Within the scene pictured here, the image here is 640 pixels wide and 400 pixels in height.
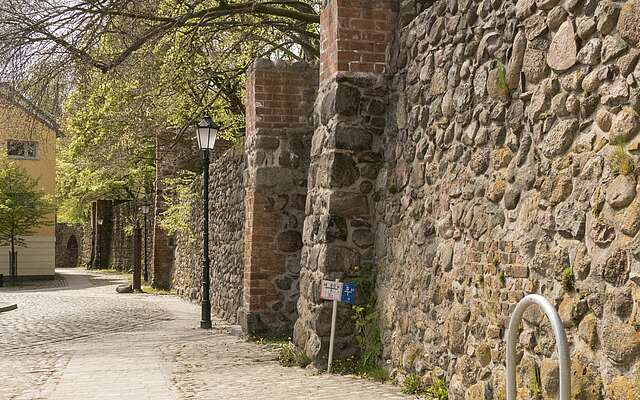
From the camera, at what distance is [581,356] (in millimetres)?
3896

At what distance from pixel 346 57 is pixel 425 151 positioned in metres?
1.56

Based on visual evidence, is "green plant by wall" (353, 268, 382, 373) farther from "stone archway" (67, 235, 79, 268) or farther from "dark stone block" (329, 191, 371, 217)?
"stone archway" (67, 235, 79, 268)

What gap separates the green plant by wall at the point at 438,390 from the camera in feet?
18.8

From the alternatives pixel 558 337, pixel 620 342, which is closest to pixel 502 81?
pixel 620 342

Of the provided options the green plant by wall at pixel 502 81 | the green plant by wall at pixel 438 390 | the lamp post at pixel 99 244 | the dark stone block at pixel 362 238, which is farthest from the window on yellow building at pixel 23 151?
the green plant by wall at pixel 502 81

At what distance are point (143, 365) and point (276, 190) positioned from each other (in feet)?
10.4

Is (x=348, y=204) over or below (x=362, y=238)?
over

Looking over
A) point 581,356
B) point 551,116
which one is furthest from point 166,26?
point 581,356

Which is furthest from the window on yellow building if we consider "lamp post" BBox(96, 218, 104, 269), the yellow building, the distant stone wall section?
the distant stone wall section

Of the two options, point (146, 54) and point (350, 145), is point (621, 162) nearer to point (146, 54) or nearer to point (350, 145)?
Answer: point (350, 145)

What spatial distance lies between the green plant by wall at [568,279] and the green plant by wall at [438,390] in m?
1.90

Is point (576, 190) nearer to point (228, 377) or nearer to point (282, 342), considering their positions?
point (228, 377)

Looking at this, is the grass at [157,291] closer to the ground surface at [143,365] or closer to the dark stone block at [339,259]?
the ground surface at [143,365]

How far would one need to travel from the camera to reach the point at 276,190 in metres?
10.5
